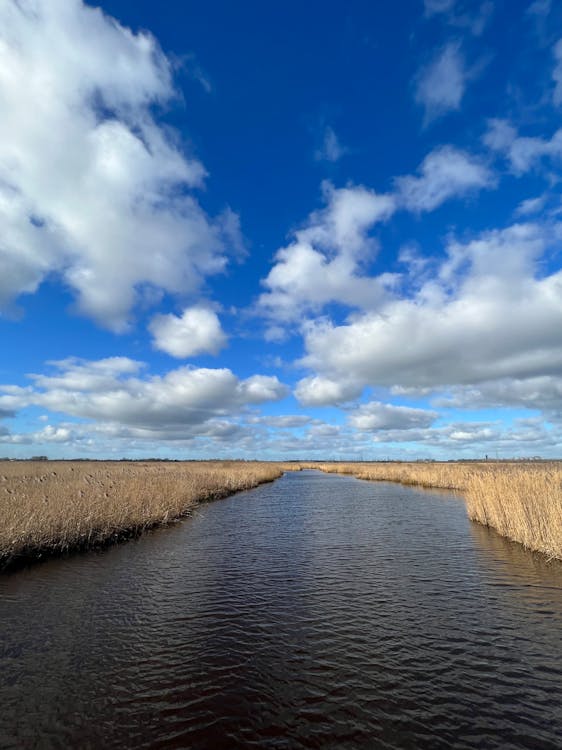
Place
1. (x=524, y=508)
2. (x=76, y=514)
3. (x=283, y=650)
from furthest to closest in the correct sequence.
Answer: (x=524, y=508), (x=76, y=514), (x=283, y=650)

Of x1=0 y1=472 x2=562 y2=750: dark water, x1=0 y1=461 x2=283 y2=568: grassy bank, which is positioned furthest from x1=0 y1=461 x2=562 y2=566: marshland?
x1=0 y1=472 x2=562 y2=750: dark water

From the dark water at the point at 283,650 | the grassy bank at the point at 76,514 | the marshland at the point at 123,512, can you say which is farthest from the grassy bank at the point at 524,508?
the grassy bank at the point at 76,514

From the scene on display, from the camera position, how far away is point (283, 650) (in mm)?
8188

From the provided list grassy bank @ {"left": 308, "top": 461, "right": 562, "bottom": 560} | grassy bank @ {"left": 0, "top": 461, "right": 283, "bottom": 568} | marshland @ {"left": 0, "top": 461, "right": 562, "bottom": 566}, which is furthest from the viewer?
grassy bank @ {"left": 308, "top": 461, "right": 562, "bottom": 560}

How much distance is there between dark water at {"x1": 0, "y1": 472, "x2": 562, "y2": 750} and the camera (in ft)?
19.3

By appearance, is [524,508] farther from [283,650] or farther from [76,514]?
[76,514]

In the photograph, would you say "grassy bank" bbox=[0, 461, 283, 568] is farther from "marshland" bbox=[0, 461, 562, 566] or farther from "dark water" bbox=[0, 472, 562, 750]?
"dark water" bbox=[0, 472, 562, 750]

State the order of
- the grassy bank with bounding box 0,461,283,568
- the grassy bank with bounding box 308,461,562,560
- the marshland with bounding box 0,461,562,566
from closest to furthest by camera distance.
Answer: the grassy bank with bounding box 0,461,283,568, the marshland with bounding box 0,461,562,566, the grassy bank with bounding box 308,461,562,560

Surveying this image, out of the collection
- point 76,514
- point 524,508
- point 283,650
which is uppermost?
point 524,508

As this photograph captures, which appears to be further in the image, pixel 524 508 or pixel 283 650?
pixel 524 508

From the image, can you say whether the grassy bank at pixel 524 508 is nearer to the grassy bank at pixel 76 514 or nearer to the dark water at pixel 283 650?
the dark water at pixel 283 650

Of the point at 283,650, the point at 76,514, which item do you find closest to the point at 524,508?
the point at 283,650

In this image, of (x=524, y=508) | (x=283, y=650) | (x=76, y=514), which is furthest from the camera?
(x=524, y=508)

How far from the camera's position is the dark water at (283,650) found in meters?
5.88
